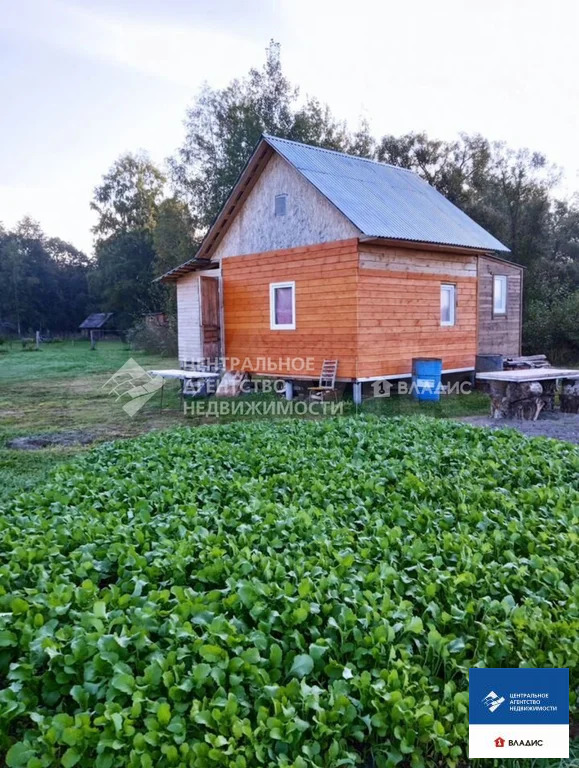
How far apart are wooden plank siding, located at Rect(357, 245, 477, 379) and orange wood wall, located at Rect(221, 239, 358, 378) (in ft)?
0.96

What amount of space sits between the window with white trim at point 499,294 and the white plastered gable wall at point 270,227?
531 cm

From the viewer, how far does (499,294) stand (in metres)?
14.7

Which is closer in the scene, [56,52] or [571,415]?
[571,415]

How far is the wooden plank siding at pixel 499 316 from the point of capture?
1409 cm

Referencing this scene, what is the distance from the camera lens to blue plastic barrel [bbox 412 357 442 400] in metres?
11.6

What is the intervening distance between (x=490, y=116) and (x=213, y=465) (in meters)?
23.5

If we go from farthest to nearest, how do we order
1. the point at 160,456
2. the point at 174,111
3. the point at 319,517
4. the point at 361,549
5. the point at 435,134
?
the point at 174,111 < the point at 435,134 < the point at 160,456 < the point at 319,517 < the point at 361,549

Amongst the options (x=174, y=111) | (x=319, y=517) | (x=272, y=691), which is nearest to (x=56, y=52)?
(x=319, y=517)

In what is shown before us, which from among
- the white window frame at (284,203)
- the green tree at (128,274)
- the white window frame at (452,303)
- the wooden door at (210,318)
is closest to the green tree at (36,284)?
the green tree at (128,274)

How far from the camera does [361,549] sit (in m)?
2.97

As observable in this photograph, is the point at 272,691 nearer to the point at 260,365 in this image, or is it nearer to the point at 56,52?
the point at 260,365

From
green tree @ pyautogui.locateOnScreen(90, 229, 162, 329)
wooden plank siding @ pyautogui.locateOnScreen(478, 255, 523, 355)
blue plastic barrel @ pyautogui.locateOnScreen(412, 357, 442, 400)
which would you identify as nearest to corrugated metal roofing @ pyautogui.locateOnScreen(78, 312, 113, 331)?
green tree @ pyautogui.locateOnScreen(90, 229, 162, 329)

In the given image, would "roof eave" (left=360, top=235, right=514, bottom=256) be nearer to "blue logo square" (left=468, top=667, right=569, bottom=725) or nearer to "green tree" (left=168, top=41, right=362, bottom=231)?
"blue logo square" (left=468, top=667, right=569, bottom=725)

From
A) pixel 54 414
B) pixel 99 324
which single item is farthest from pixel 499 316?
pixel 99 324
